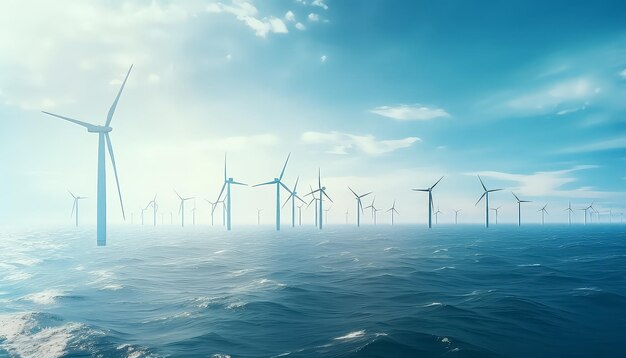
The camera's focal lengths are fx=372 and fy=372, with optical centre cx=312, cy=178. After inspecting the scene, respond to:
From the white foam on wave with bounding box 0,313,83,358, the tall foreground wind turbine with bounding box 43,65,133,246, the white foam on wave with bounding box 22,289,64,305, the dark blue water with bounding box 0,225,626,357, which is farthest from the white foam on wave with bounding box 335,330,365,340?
the tall foreground wind turbine with bounding box 43,65,133,246

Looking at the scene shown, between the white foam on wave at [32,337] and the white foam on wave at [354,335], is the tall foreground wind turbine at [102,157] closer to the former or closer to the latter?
the white foam on wave at [32,337]

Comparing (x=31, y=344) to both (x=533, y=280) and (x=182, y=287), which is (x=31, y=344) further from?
(x=533, y=280)

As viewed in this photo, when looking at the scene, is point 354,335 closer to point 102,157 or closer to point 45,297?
point 45,297

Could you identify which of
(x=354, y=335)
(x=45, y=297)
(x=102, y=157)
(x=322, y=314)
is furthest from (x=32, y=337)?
(x=102, y=157)

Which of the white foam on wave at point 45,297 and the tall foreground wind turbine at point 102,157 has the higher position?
the tall foreground wind turbine at point 102,157

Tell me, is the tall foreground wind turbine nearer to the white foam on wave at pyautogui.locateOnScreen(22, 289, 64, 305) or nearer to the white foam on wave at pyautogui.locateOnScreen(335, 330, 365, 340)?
the white foam on wave at pyautogui.locateOnScreen(22, 289, 64, 305)

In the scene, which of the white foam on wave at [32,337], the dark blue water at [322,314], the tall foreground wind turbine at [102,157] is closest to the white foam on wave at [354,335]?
the dark blue water at [322,314]
